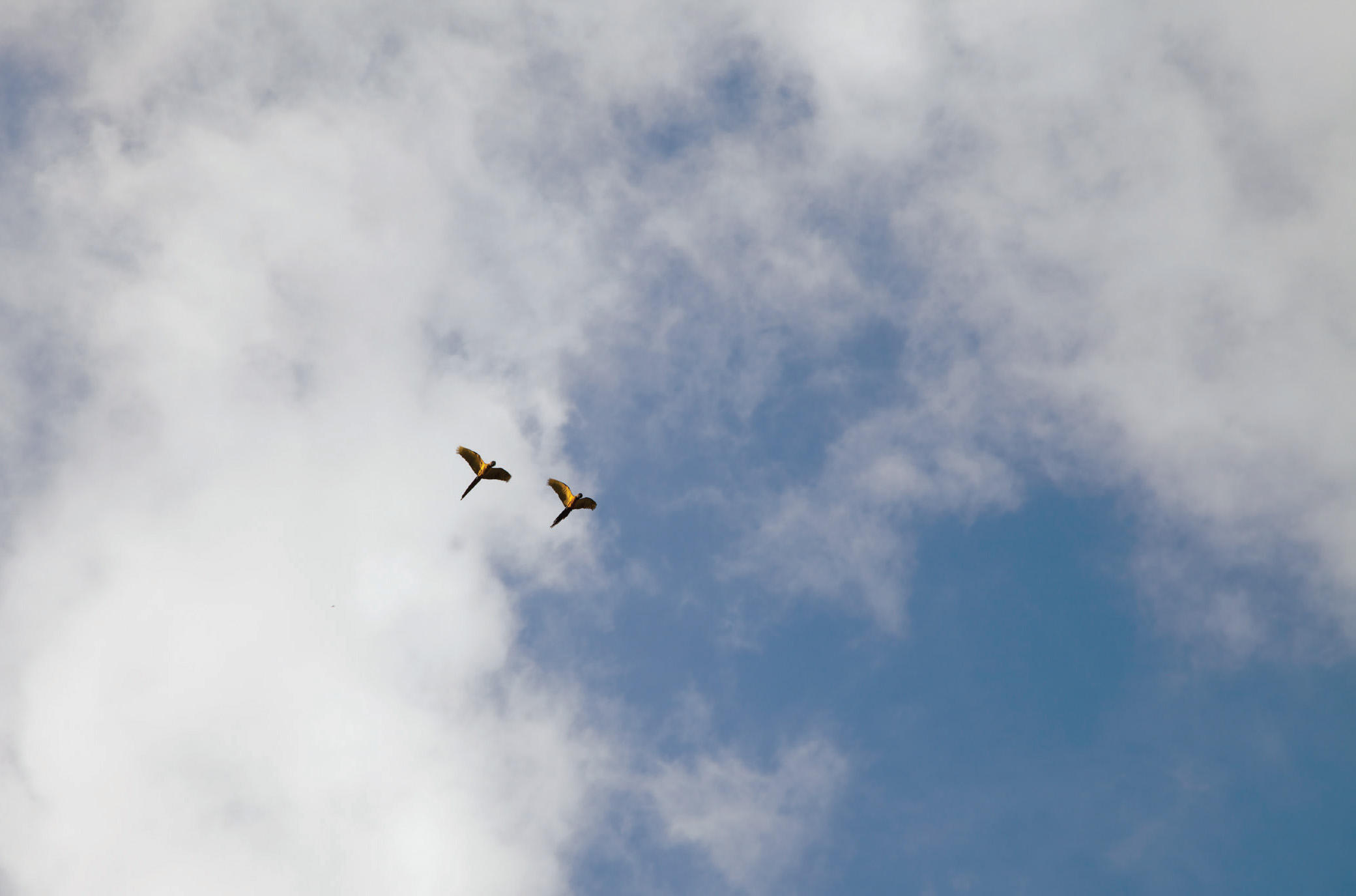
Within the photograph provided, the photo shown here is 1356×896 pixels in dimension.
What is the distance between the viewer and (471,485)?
59156mm

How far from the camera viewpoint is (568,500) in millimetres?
58438

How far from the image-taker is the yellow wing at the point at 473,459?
59625 millimetres

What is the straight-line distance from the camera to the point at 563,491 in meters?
58.6

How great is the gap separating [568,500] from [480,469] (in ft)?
28.8

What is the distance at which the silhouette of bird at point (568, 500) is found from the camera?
58.1 metres

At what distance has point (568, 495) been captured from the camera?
5856 cm

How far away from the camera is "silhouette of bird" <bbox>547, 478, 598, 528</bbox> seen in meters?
58.1

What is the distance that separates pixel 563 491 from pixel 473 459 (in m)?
8.76

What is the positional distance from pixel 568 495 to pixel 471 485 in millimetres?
8560

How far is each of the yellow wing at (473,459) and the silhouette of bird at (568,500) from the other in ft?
21.3

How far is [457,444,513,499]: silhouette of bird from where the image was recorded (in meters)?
59.5

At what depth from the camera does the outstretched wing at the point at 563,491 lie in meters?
58.3

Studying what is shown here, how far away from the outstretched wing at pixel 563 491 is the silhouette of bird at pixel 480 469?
15.0ft

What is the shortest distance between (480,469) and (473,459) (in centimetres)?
99
